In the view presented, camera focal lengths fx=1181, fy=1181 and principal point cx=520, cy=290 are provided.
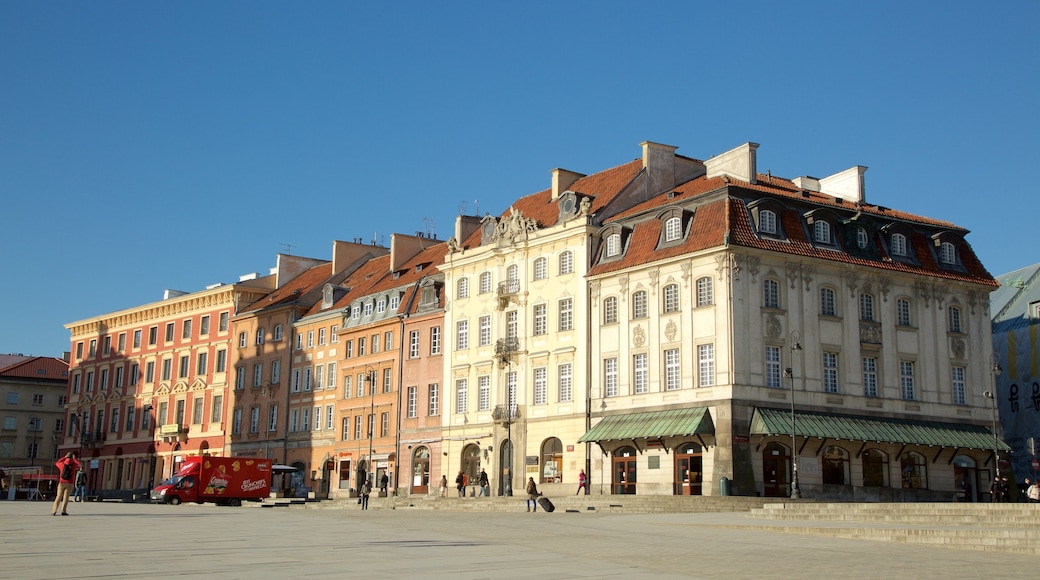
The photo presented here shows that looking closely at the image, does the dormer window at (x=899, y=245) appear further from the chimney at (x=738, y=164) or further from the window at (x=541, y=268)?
the window at (x=541, y=268)

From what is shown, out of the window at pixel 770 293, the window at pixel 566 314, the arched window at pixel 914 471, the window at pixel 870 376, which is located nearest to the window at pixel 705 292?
the window at pixel 770 293

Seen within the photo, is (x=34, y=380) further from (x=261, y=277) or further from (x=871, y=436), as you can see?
(x=871, y=436)

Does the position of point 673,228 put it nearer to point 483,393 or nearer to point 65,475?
point 483,393

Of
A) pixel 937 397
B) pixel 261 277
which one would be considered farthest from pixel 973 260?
pixel 261 277

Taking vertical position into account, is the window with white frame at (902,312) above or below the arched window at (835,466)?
above

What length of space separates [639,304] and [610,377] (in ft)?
12.5

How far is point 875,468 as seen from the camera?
52.6 metres

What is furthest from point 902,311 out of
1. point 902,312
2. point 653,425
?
point 653,425

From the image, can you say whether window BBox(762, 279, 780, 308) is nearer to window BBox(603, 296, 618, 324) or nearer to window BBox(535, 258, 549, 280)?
window BBox(603, 296, 618, 324)

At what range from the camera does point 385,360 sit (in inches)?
2788

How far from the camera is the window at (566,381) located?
190ft

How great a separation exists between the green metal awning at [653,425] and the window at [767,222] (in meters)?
8.41

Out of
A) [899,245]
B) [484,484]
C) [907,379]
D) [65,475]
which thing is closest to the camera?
[65,475]

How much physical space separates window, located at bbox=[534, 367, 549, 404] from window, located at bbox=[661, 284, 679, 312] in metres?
8.92
